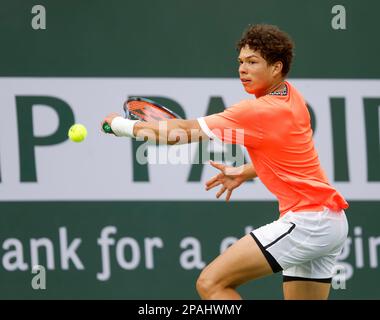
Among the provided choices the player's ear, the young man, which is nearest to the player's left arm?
the young man

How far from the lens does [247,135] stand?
4520mm

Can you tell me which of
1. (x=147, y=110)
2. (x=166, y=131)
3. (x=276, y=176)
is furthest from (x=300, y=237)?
(x=147, y=110)

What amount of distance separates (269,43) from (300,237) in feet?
3.20

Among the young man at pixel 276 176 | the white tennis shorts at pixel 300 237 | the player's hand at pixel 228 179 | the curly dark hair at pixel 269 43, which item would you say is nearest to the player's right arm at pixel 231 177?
the player's hand at pixel 228 179

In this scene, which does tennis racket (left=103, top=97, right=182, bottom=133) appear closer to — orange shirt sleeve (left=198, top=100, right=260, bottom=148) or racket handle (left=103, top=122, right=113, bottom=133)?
racket handle (left=103, top=122, right=113, bottom=133)

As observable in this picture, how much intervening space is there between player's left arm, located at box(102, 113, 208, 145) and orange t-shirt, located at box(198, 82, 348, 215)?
0.16 ft

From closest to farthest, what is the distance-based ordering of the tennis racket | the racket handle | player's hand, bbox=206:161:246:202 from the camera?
the racket handle → the tennis racket → player's hand, bbox=206:161:246:202

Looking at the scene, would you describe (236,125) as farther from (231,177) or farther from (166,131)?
(231,177)

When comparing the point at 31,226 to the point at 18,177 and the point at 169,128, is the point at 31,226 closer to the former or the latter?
the point at 18,177

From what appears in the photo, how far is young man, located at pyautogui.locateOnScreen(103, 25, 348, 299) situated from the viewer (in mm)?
4484

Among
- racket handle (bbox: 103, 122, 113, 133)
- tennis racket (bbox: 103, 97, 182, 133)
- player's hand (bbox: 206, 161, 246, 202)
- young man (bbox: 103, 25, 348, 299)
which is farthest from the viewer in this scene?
player's hand (bbox: 206, 161, 246, 202)

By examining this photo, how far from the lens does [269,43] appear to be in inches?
183
